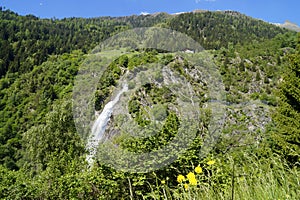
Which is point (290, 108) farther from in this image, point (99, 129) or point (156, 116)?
point (99, 129)

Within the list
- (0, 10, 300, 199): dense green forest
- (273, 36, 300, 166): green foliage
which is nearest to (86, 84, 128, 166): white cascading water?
(0, 10, 300, 199): dense green forest

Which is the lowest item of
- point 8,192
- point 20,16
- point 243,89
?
point 8,192

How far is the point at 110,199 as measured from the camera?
12.7ft

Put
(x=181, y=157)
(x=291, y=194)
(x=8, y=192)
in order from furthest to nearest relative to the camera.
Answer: (x=8, y=192), (x=181, y=157), (x=291, y=194)

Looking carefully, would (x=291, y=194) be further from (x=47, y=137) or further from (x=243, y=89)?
(x=243, y=89)

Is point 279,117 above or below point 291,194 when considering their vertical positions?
above

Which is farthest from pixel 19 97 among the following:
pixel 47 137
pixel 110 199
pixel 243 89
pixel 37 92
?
pixel 110 199

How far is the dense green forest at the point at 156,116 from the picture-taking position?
85.7 inches

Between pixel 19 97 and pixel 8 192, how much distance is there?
175 feet

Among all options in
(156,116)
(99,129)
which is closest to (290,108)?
(156,116)

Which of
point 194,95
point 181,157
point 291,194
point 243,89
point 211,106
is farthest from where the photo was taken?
point 243,89

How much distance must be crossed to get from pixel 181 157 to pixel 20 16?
4269 inches

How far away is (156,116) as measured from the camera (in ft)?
17.0

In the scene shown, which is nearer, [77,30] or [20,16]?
[77,30]
